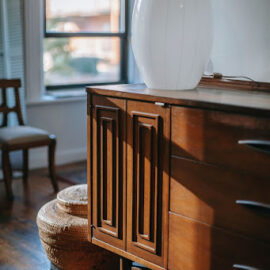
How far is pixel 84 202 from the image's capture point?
6.96 feet

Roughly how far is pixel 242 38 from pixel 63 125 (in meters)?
2.59

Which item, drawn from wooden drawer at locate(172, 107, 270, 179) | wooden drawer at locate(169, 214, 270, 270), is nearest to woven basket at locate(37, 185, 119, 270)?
wooden drawer at locate(169, 214, 270, 270)

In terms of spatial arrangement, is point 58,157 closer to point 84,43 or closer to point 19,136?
point 19,136

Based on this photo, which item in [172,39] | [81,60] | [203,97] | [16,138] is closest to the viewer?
[203,97]

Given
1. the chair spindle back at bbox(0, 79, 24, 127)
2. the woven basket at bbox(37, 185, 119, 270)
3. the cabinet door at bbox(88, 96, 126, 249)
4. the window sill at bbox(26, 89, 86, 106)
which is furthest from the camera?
the window sill at bbox(26, 89, 86, 106)

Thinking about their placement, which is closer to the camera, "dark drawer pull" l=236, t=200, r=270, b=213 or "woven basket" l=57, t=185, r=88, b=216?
"dark drawer pull" l=236, t=200, r=270, b=213

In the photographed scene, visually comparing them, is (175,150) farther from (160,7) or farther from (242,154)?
(160,7)

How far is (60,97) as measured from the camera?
4172 mm

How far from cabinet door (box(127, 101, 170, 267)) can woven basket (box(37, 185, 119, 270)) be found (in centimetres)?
32

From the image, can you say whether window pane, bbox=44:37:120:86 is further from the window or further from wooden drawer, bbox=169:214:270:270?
wooden drawer, bbox=169:214:270:270

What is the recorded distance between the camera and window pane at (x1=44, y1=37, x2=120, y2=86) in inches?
168

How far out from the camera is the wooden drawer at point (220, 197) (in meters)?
1.42

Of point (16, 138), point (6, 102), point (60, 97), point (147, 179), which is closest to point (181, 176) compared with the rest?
point (147, 179)

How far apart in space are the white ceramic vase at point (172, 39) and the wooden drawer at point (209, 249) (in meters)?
0.51
